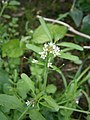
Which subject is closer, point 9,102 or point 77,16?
point 9,102

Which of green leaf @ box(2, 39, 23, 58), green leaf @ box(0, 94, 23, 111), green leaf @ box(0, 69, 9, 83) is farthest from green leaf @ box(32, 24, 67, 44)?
green leaf @ box(0, 94, 23, 111)

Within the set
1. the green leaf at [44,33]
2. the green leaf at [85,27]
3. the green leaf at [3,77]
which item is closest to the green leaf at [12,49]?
the green leaf at [44,33]

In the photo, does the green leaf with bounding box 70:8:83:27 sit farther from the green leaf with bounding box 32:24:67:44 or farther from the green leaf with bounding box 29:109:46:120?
the green leaf with bounding box 29:109:46:120

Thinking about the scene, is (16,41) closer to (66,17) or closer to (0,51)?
(0,51)

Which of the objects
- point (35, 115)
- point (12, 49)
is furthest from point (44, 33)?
point (35, 115)

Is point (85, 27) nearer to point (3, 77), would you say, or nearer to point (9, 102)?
point (3, 77)

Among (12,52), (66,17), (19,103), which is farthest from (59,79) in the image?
(19,103)
